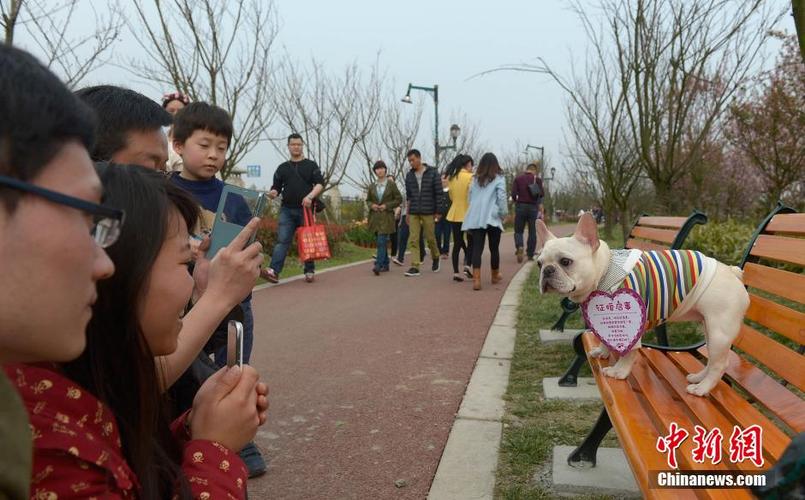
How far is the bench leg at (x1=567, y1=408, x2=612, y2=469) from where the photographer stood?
2289 millimetres

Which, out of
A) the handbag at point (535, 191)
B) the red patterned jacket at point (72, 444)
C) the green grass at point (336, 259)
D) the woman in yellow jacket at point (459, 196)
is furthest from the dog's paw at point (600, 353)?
the handbag at point (535, 191)

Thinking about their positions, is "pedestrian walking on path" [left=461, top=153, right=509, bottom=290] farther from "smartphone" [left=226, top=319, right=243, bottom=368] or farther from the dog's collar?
"smartphone" [left=226, top=319, right=243, bottom=368]

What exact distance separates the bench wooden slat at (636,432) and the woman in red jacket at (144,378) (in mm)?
908

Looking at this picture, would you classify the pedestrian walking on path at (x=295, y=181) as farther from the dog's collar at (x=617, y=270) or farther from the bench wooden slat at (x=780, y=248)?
the bench wooden slat at (x=780, y=248)

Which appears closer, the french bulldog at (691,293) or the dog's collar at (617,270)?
the french bulldog at (691,293)

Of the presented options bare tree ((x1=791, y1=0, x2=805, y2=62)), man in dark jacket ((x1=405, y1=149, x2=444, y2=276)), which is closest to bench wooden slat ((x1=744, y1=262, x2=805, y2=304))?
bare tree ((x1=791, y1=0, x2=805, y2=62))

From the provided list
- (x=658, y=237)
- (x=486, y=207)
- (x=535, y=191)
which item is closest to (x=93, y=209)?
(x=658, y=237)

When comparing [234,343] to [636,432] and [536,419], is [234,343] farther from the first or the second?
[536,419]

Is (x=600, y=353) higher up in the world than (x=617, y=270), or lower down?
lower down

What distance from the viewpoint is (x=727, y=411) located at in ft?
5.91

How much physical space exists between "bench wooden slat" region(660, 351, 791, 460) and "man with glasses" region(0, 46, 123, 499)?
146 cm

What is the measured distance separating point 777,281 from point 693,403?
56cm

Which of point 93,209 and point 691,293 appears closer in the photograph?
point 93,209

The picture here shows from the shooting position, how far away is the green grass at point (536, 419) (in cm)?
238
